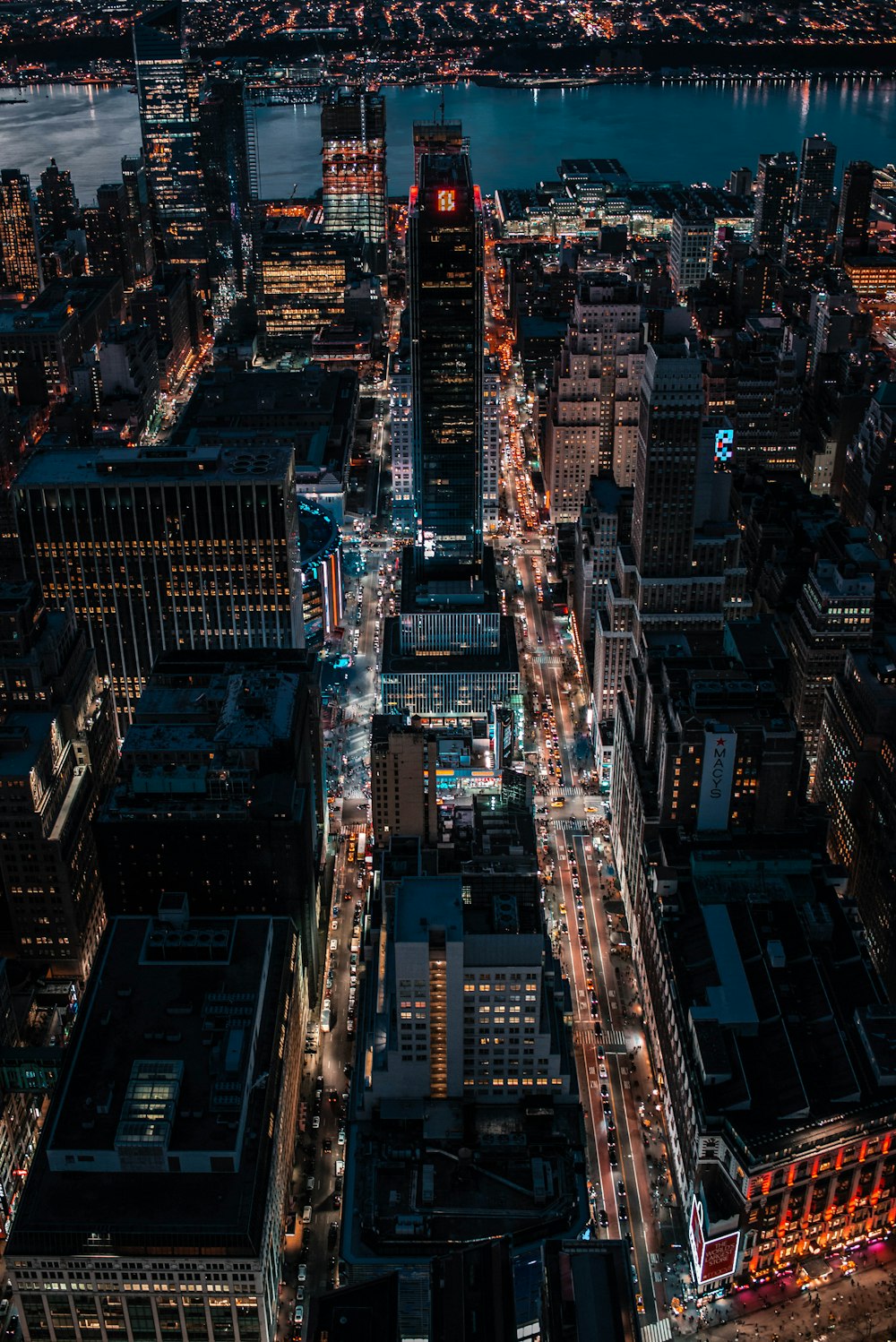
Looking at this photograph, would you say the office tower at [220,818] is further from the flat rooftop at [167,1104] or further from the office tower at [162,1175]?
the office tower at [162,1175]

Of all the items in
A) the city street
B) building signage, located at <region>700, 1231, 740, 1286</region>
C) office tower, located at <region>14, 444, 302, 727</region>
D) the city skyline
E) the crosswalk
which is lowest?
the crosswalk

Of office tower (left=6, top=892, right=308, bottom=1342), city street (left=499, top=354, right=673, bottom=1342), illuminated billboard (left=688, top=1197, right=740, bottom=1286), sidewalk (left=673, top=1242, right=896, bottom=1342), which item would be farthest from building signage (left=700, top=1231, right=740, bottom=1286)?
office tower (left=6, top=892, right=308, bottom=1342)

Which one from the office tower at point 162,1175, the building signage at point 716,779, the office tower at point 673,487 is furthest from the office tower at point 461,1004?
the office tower at point 673,487

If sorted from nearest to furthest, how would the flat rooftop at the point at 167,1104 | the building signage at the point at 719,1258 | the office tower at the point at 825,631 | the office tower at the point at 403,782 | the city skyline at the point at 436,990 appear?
Answer: the flat rooftop at the point at 167,1104, the city skyline at the point at 436,990, the building signage at the point at 719,1258, the office tower at the point at 403,782, the office tower at the point at 825,631

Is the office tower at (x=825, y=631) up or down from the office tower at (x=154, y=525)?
down

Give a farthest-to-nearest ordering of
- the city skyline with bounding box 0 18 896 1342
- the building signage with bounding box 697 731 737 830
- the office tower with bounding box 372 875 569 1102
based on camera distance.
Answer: the building signage with bounding box 697 731 737 830 < the office tower with bounding box 372 875 569 1102 < the city skyline with bounding box 0 18 896 1342

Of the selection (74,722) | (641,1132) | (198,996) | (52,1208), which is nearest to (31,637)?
(74,722)

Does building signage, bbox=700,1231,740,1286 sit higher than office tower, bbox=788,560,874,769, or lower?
lower

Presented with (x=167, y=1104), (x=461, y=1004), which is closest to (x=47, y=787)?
(x=167, y=1104)

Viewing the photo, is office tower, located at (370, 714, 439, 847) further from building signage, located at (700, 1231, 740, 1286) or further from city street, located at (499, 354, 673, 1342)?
building signage, located at (700, 1231, 740, 1286)
